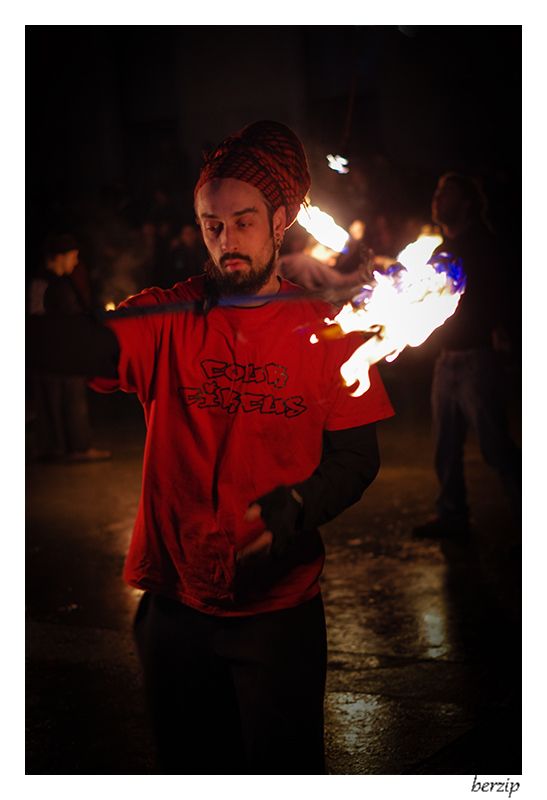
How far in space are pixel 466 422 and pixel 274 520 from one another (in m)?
4.25

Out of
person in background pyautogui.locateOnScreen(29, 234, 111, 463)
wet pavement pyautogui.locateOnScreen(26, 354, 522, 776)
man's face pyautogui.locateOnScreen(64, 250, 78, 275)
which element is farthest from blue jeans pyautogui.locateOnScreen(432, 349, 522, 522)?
person in background pyautogui.locateOnScreen(29, 234, 111, 463)

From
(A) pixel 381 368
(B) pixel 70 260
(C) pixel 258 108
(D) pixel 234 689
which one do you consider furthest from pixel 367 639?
Result: (C) pixel 258 108

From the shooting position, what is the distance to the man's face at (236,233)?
2.80 m

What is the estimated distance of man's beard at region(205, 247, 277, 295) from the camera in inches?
111

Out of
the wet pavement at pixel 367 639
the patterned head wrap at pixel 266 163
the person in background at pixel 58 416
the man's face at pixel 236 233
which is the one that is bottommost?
the wet pavement at pixel 367 639

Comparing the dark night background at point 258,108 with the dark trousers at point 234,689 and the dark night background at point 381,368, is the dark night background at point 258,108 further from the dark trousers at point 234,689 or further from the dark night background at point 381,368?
the dark trousers at point 234,689

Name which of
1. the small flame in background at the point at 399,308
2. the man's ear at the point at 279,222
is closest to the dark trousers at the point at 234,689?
the small flame in background at the point at 399,308

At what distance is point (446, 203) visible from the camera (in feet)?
21.1

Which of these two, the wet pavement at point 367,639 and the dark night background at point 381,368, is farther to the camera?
the dark night background at point 381,368

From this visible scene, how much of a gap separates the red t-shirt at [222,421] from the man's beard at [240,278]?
2.4 inches

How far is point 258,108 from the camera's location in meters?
14.2

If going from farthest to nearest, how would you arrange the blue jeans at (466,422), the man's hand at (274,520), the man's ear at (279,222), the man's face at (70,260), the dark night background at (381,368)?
the man's face at (70,260) < the blue jeans at (466,422) < the dark night background at (381,368) < the man's ear at (279,222) < the man's hand at (274,520)
